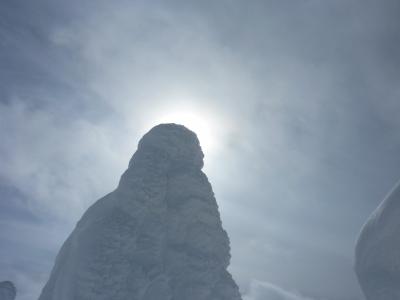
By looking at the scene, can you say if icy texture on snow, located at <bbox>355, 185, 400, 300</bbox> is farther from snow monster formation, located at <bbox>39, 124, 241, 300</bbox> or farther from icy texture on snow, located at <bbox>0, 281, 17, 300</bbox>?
icy texture on snow, located at <bbox>0, 281, 17, 300</bbox>

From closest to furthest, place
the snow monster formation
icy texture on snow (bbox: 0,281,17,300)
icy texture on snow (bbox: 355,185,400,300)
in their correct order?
the snow monster formation < icy texture on snow (bbox: 355,185,400,300) < icy texture on snow (bbox: 0,281,17,300)

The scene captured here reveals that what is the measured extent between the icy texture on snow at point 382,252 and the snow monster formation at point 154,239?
31.9m

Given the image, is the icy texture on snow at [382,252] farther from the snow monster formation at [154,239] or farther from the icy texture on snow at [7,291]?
the icy texture on snow at [7,291]

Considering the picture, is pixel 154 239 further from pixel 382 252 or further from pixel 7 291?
pixel 7 291

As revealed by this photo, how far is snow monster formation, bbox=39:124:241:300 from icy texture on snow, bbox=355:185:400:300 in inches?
1256

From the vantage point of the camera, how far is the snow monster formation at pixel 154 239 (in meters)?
58.0

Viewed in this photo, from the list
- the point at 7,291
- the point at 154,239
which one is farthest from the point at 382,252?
the point at 7,291

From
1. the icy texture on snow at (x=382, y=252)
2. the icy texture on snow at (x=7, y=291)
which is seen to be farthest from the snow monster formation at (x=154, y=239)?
the icy texture on snow at (x=7, y=291)

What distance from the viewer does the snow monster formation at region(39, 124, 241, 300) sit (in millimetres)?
58000

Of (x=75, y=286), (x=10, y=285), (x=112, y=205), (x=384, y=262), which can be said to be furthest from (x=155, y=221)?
(x=10, y=285)

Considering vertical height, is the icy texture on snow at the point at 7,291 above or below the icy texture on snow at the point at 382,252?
below

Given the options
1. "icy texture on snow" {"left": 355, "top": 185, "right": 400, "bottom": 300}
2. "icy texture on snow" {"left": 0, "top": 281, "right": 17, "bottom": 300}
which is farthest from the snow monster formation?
"icy texture on snow" {"left": 0, "top": 281, "right": 17, "bottom": 300}

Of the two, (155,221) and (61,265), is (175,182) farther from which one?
(61,265)

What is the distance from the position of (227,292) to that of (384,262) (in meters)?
34.5
